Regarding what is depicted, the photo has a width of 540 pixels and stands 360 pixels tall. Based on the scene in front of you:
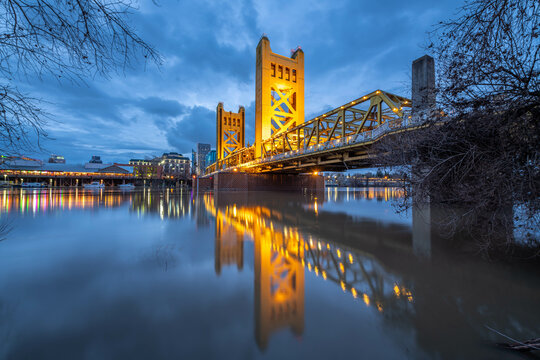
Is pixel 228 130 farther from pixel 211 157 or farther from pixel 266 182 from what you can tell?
pixel 211 157

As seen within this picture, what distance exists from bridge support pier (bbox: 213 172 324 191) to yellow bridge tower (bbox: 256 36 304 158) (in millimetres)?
4678

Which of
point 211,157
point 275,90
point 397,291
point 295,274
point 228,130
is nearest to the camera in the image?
point 397,291

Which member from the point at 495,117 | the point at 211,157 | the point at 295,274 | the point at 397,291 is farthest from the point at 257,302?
the point at 211,157

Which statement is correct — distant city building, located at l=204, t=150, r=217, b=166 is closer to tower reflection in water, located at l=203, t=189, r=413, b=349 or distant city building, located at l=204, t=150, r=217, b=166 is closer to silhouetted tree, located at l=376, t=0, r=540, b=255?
tower reflection in water, located at l=203, t=189, r=413, b=349

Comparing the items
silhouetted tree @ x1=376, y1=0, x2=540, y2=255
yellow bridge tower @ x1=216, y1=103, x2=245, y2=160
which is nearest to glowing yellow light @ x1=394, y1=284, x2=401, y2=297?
silhouetted tree @ x1=376, y1=0, x2=540, y2=255

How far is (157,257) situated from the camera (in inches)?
165

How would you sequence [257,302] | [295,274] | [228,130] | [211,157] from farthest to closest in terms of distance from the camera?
[211,157], [228,130], [295,274], [257,302]

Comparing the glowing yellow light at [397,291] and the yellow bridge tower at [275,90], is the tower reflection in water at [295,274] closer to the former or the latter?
the glowing yellow light at [397,291]

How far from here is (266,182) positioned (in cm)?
3694

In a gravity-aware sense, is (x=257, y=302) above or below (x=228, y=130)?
→ below

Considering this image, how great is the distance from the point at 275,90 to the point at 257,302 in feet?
119

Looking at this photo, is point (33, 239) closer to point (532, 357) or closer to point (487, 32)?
point (532, 357)

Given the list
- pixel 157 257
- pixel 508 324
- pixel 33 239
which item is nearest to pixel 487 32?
pixel 508 324

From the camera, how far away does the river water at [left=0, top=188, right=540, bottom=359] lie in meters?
1.92
